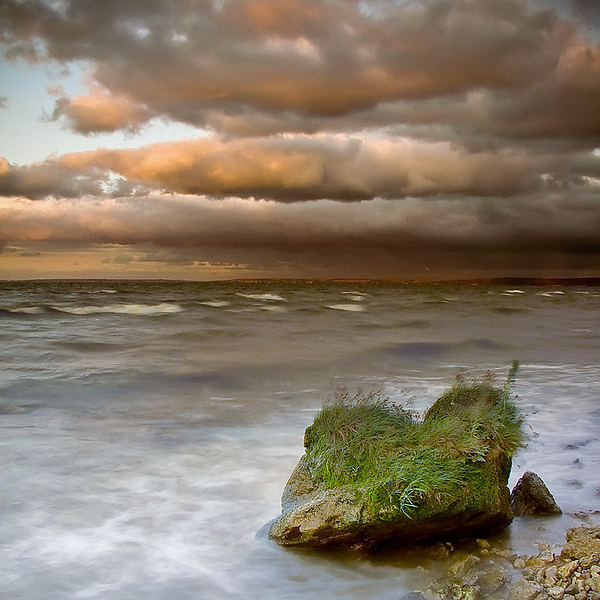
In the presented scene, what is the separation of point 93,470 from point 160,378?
382 inches

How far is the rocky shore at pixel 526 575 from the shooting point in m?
4.54

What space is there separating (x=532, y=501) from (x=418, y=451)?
4.84 feet

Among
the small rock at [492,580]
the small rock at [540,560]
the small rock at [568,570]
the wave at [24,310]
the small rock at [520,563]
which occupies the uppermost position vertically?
the small rock at [568,570]

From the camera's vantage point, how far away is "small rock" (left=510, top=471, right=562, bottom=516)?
6688 millimetres

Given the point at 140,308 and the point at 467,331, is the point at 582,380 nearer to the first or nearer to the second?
the point at 467,331

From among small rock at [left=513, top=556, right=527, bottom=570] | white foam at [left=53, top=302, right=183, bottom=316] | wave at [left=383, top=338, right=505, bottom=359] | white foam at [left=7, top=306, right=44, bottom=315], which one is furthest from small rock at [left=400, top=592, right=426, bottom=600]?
white foam at [left=7, top=306, right=44, bottom=315]

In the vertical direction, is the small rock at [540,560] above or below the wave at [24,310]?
above

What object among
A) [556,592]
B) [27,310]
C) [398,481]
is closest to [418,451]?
[398,481]

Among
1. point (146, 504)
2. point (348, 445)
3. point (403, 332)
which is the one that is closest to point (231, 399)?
point (146, 504)

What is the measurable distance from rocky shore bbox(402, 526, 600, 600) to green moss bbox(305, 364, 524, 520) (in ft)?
1.75

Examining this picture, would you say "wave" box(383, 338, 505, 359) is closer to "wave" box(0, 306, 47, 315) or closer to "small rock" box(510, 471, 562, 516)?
"small rock" box(510, 471, 562, 516)

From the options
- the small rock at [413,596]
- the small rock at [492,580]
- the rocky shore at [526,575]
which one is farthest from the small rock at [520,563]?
the small rock at [413,596]

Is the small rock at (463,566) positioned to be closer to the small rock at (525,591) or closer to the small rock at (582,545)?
the small rock at (525,591)

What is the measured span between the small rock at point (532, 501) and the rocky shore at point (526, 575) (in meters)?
1.00
